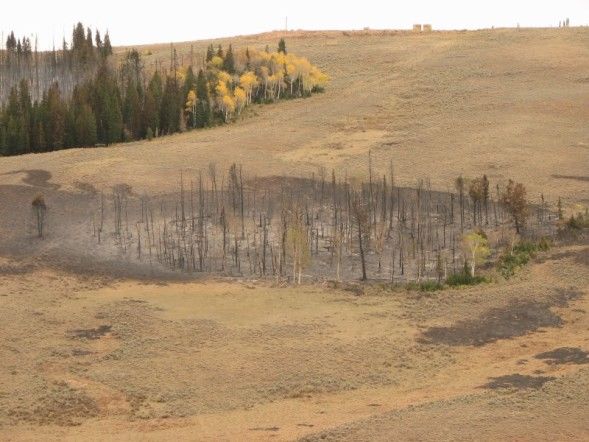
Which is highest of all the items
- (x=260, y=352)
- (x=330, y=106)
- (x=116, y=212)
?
(x=330, y=106)

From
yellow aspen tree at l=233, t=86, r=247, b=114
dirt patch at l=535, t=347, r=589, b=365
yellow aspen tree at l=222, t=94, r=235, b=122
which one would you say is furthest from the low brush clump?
yellow aspen tree at l=233, t=86, r=247, b=114

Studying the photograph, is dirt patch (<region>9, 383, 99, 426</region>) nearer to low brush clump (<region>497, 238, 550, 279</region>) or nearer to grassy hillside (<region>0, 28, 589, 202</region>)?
low brush clump (<region>497, 238, 550, 279</region>)

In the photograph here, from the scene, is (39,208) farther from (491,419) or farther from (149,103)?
(491,419)

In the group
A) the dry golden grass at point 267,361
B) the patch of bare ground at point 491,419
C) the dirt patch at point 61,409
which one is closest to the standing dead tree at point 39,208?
the dry golden grass at point 267,361

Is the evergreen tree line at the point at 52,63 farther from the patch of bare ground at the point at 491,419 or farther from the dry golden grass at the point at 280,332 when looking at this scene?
the patch of bare ground at the point at 491,419

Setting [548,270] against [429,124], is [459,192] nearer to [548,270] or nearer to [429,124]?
[548,270]

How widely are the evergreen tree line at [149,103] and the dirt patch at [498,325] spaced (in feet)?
160

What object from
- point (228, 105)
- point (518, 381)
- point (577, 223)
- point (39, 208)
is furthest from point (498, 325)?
point (228, 105)

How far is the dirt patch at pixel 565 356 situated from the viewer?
35.6 metres

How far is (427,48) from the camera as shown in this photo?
374 ft

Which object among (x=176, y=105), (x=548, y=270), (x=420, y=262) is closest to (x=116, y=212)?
(x=420, y=262)

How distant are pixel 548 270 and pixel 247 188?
70.8 feet

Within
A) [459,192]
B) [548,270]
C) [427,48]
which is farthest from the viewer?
[427,48]

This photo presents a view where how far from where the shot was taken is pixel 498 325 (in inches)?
1623
